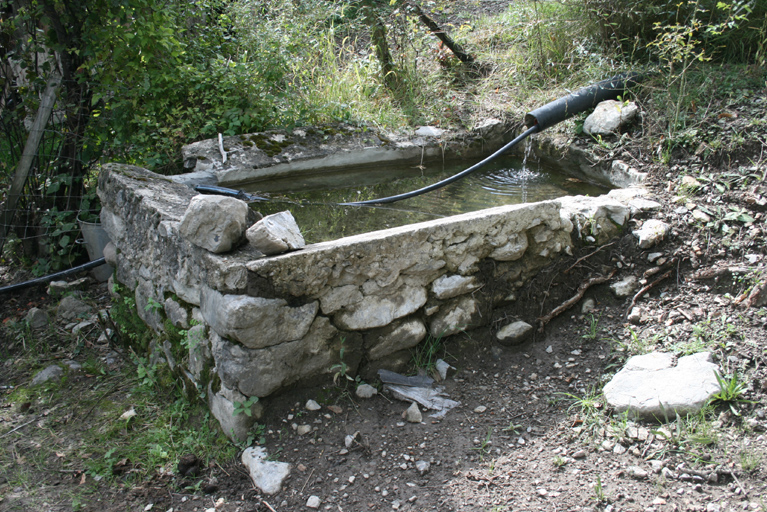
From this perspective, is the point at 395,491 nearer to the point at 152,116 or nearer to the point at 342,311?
the point at 342,311

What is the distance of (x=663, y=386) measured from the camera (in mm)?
2152

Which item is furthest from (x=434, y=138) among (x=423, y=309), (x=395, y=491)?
(x=395, y=491)

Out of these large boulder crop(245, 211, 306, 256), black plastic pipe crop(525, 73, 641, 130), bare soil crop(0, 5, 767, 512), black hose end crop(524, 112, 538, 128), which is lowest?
bare soil crop(0, 5, 767, 512)

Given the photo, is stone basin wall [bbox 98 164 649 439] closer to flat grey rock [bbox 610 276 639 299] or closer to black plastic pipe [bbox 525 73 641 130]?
flat grey rock [bbox 610 276 639 299]

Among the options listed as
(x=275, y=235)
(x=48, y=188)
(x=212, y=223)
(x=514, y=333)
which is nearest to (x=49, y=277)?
(x=48, y=188)

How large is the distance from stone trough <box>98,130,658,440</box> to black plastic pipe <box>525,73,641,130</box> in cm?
132

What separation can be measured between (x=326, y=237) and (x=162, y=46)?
2081mm

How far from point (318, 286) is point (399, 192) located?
71.9 inches

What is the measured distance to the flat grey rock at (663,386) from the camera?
2.08 m

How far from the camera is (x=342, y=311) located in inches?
90.4

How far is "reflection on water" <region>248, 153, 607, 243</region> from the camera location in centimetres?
326

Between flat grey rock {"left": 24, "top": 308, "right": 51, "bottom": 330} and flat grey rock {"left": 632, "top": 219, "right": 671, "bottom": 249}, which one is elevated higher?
flat grey rock {"left": 632, "top": 219, "right": 671, "bottom": 249}

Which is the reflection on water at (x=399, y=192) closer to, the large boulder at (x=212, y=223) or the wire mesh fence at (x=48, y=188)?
the large boulder at (x=212, y=223)

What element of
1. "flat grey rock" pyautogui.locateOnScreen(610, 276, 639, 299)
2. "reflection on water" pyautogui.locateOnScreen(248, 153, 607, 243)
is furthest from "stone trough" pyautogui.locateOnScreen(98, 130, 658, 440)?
"reflection on water" pyautogui.locateOnScreen(248, 153, 607, 243)
